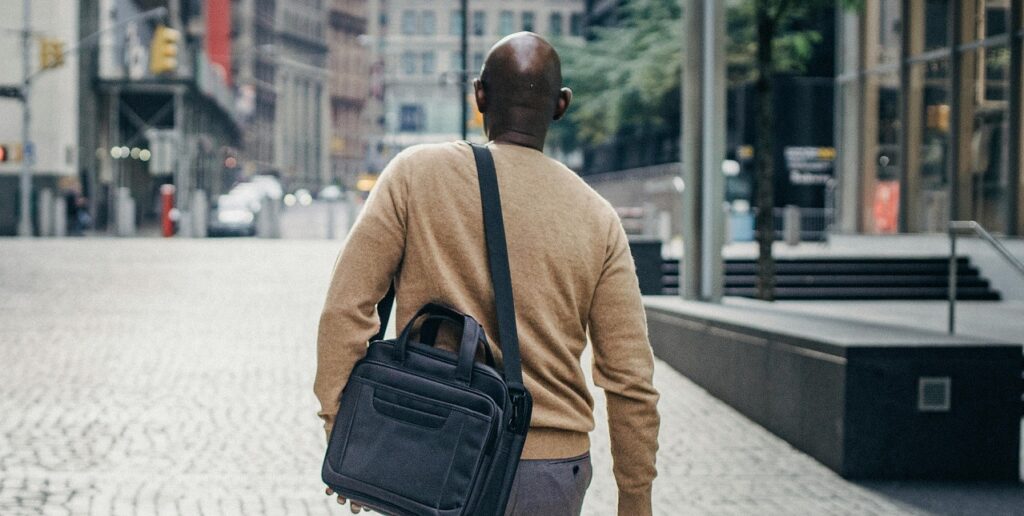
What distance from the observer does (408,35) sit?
12562cm

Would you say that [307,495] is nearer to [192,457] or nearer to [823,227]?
[192,457]

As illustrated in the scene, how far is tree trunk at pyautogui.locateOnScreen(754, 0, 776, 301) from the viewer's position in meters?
16.0

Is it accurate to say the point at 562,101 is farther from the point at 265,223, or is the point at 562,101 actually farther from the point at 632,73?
the point at 265,223

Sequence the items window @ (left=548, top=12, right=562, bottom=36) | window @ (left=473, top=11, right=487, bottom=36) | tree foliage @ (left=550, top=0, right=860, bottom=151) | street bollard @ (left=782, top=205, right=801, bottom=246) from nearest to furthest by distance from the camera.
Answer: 1. street bollard @ (left=782, top=205, right=801, bottom=246)
2. tree foliage @ (left=550, top=0, right=860, bottom=151)
3. window @ (left=548, top=12, right=562, bottom=36)
4. window @ (left=473, top=11, right=487, bottom=36)

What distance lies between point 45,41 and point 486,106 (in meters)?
38.9

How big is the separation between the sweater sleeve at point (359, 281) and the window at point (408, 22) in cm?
12375

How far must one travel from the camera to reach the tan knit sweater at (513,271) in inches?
110

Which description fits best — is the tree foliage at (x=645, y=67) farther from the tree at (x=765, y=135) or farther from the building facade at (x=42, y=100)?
the tree at (x=765, y=135)

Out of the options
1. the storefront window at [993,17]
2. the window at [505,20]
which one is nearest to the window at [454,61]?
the window at [505,20]

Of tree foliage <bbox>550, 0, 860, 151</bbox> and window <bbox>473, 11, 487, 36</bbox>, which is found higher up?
window <bbox>473, 11, 487, 36</bbox>

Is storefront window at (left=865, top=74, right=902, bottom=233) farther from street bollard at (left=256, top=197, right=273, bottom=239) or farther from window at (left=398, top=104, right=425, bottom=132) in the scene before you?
window at (left=398, top=104, right=425, bottom=132)

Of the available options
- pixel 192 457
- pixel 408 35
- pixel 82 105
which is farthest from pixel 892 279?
pixel 408 35

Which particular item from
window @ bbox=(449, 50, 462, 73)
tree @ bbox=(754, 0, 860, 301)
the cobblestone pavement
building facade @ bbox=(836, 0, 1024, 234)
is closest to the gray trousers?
the cobblestone pavement

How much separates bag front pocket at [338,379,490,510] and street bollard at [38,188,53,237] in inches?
1590
